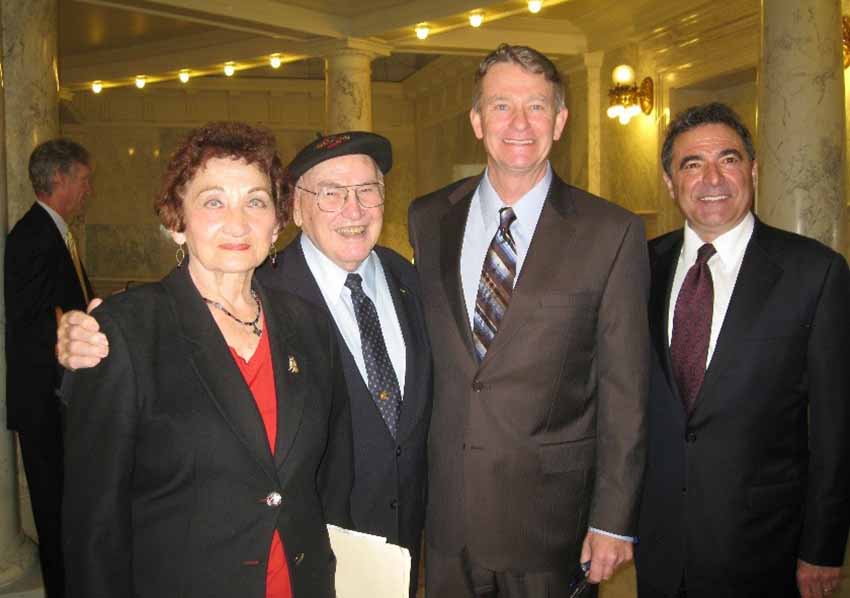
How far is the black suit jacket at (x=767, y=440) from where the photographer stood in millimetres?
2486

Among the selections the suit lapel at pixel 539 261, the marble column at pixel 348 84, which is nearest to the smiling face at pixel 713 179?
the suit lapel at pixel 539 261

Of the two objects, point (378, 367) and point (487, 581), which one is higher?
point (378, 367)

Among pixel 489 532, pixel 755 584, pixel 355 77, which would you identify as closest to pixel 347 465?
pixel 489 532

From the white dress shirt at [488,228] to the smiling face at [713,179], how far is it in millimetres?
469

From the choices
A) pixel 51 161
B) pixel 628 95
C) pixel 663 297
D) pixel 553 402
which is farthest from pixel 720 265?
pixel 628 95

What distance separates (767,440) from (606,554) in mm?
609

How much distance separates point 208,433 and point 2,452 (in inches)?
99.1

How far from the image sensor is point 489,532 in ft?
8.21

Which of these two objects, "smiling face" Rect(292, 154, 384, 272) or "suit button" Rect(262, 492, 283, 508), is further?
"smiling face" Rect(292, 154, 384, 272)

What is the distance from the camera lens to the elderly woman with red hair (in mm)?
1751

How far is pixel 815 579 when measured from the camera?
100.0 inches

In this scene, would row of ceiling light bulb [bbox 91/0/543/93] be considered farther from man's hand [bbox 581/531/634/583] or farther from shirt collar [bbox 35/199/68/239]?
man's hand [bbox 581/531/634/583]

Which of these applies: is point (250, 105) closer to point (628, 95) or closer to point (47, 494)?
point (628, 95)

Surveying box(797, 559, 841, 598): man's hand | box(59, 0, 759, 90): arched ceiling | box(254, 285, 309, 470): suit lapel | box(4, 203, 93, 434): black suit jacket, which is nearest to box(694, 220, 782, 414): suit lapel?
box(797, 559, 841, 598): man's hand
